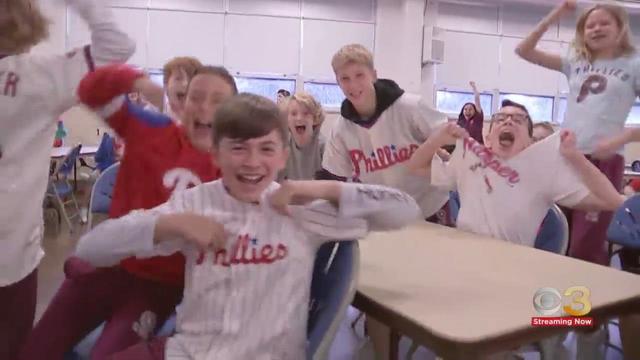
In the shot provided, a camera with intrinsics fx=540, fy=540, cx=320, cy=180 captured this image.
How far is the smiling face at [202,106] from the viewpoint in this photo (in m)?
1.36

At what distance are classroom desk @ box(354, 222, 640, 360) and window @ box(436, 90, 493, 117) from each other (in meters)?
7.23

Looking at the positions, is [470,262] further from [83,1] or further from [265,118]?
[83,1]

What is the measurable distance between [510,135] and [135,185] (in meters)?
1.34

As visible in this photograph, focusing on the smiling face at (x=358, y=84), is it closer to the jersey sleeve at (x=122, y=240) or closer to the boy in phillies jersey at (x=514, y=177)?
the boy in phillies jersey at (x=514, y=177)

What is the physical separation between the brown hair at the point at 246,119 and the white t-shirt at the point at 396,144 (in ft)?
3.87

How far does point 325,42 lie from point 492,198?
21.0 feet

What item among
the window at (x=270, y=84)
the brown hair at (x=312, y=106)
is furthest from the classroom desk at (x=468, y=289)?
the window at (x=270, y=84)

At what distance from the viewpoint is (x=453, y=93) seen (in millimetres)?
8633

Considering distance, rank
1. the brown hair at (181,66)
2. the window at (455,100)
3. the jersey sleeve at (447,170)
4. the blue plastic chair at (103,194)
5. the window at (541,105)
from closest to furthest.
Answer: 1. the brown hair at (181,66)
2. the blue plastic chair at (103,194)
3. the jersey sleeve at (447,170)
4. the window at (455,100)
5. the window at (541,105)

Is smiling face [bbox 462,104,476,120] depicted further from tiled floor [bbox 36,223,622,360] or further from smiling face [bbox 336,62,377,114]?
smiling face [bbox 336,62,377,114]

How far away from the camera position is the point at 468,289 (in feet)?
3.75

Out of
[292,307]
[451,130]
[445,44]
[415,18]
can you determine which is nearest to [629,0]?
[445,44]

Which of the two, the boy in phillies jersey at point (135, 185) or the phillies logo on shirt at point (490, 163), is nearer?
the boy in phillies jersey at point (135, 185)

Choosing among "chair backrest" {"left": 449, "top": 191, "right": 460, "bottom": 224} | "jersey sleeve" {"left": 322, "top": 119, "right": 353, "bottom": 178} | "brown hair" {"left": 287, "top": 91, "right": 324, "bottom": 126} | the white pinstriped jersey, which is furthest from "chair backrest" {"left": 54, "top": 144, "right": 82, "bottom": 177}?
the white pinstriped jersey
